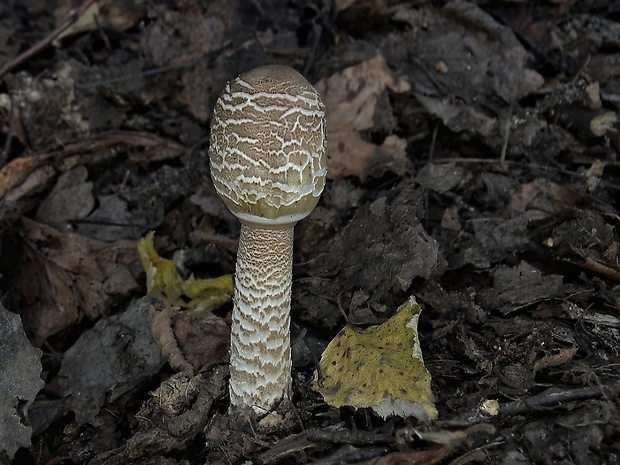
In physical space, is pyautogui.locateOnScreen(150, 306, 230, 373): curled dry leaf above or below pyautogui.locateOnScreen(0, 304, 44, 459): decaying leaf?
Result: below

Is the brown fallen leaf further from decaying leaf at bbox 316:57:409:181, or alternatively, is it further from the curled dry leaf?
decaying leaf at bbox 316:57:409:181

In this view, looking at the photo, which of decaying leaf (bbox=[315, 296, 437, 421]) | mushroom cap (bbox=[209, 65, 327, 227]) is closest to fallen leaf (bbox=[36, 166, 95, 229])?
mushroom cap (bbox=[209, 65, 327, 227])

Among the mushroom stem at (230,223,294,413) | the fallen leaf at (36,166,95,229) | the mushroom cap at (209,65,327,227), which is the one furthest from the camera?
the fallen leaf at (36,166,95,229)

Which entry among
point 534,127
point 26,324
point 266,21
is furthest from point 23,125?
point 534,127

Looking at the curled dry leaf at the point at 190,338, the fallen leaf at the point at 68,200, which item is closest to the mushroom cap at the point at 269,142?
the curled dry leaf at the point at 190,338

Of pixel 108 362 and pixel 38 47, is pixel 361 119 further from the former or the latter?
pixel 38 47
